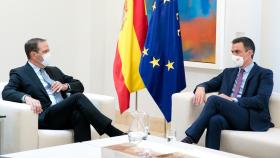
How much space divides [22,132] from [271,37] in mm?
2611


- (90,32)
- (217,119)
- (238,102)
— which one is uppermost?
(90,32)

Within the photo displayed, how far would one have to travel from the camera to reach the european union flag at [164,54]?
4.29 m

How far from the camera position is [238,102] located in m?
3.72

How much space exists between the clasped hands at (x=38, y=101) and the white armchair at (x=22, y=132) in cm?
5

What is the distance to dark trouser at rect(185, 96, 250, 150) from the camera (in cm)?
353

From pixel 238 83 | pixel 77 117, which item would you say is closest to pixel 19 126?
pixel 77 117

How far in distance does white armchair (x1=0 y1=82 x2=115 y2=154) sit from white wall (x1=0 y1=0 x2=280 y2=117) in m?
1.85

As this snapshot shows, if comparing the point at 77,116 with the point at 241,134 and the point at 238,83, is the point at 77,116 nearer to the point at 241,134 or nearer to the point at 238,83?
the point at 241,134

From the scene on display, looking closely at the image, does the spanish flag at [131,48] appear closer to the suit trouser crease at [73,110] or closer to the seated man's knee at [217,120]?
the suit trouser crease at [73,110]

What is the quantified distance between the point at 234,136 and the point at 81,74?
10.1 ft

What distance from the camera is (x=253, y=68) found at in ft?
12.7

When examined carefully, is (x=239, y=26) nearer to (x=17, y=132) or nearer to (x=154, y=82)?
(x=154, y=82)

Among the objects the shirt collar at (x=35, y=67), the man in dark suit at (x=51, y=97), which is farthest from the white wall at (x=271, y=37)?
Answer: the shirt collar at (x=35, y=67)

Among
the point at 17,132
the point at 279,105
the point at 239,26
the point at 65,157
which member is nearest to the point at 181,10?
the point at 239,26
